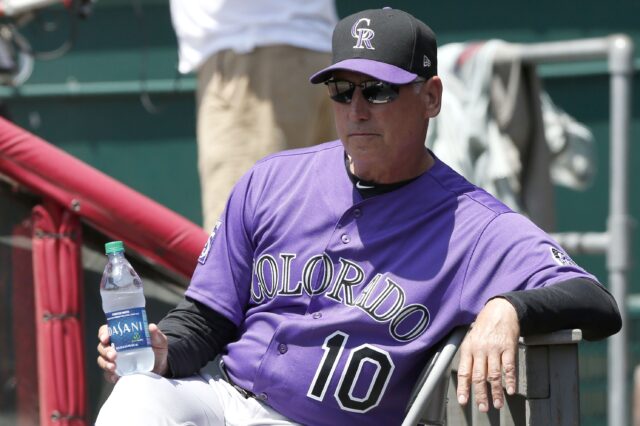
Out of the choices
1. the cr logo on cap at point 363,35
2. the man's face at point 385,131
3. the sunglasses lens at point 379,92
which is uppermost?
the cr logo on cap at point 363,35

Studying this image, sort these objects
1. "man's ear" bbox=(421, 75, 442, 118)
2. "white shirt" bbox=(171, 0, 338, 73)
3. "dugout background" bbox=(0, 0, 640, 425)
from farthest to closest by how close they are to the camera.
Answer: "dugout background" bbox=(0, 0, 640, 425)
"white shirt" bbox=(171, 0, 338, 73)
"man's ear" bbox=(421, 75, 442, 118)

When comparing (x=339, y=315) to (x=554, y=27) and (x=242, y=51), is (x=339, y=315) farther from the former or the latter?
(x=554, y=27)

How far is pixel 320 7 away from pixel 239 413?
81.9 inches

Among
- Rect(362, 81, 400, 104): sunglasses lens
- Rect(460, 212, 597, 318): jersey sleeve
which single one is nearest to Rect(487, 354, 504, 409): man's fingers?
Rect(460, 212, 597, 318): jersey sleeve

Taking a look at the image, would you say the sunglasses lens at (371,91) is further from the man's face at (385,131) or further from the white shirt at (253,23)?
the white shirt at (253,23)

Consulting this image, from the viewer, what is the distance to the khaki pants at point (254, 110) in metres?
4.89

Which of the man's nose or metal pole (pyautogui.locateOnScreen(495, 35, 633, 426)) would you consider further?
metal pole (pyautogui.locateOnScreen(495, 35, 633, 426))

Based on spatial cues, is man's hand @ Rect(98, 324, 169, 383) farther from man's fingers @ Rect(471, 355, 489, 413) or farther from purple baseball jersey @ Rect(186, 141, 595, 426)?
man's fingers @ Rect(471, 355, 489, 413)

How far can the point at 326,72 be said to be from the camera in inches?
127

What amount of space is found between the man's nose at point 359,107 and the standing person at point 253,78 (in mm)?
1673

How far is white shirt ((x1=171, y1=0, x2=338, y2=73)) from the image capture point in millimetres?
4848

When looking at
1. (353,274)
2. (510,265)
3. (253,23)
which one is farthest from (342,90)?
(253,23)

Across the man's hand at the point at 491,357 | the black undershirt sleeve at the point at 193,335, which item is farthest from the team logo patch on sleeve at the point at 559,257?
the black undershirt sleeve at the point at 193,335

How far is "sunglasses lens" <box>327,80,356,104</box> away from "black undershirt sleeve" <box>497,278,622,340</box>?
0.66 m
